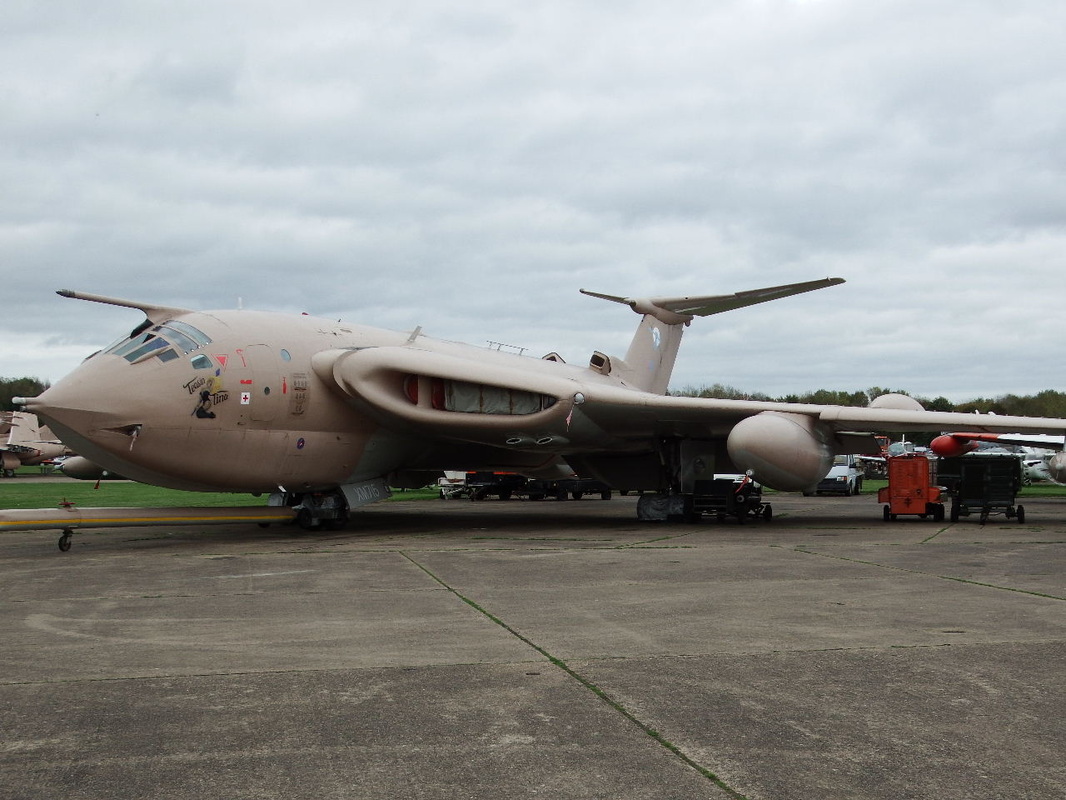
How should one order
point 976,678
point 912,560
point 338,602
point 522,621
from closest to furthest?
point 976,678 → point 522,621 → point 338,602 → point 912,560

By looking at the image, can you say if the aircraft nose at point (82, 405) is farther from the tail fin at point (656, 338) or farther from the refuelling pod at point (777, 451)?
the tail fin at point (656, 338)

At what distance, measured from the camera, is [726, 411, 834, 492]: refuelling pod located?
16.5 meters

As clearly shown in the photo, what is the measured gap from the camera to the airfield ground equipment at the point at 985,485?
62.1 feet

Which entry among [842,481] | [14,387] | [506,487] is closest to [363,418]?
[506,487]

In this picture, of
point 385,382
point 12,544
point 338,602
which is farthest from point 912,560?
point 12,544

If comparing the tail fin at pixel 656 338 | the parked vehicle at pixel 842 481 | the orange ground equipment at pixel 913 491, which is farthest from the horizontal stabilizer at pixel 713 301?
the parked vehicle at pixel 842 481

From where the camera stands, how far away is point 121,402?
13609 mm

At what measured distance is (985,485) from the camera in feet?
62.5

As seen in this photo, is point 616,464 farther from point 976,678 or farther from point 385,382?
point 976,678

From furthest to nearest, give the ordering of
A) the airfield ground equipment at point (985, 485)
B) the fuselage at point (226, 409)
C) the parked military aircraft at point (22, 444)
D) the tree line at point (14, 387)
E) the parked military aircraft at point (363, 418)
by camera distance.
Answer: the tree line at point (14, 387) < the parked military aircraft at point (22, 444) < the airfield ground equipment at point (985, 485) < the parked military aircraft at point (363, 418) < the fuselage at point (226, 409)

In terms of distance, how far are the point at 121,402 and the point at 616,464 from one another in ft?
36.5

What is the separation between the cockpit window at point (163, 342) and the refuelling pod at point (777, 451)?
877 centimetres

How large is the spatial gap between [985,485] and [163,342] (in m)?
15.1

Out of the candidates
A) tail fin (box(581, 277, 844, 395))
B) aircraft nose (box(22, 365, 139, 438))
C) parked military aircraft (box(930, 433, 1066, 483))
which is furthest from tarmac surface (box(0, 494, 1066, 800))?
Result: parked military aircraft (box(930, 433, 1066, 483))
